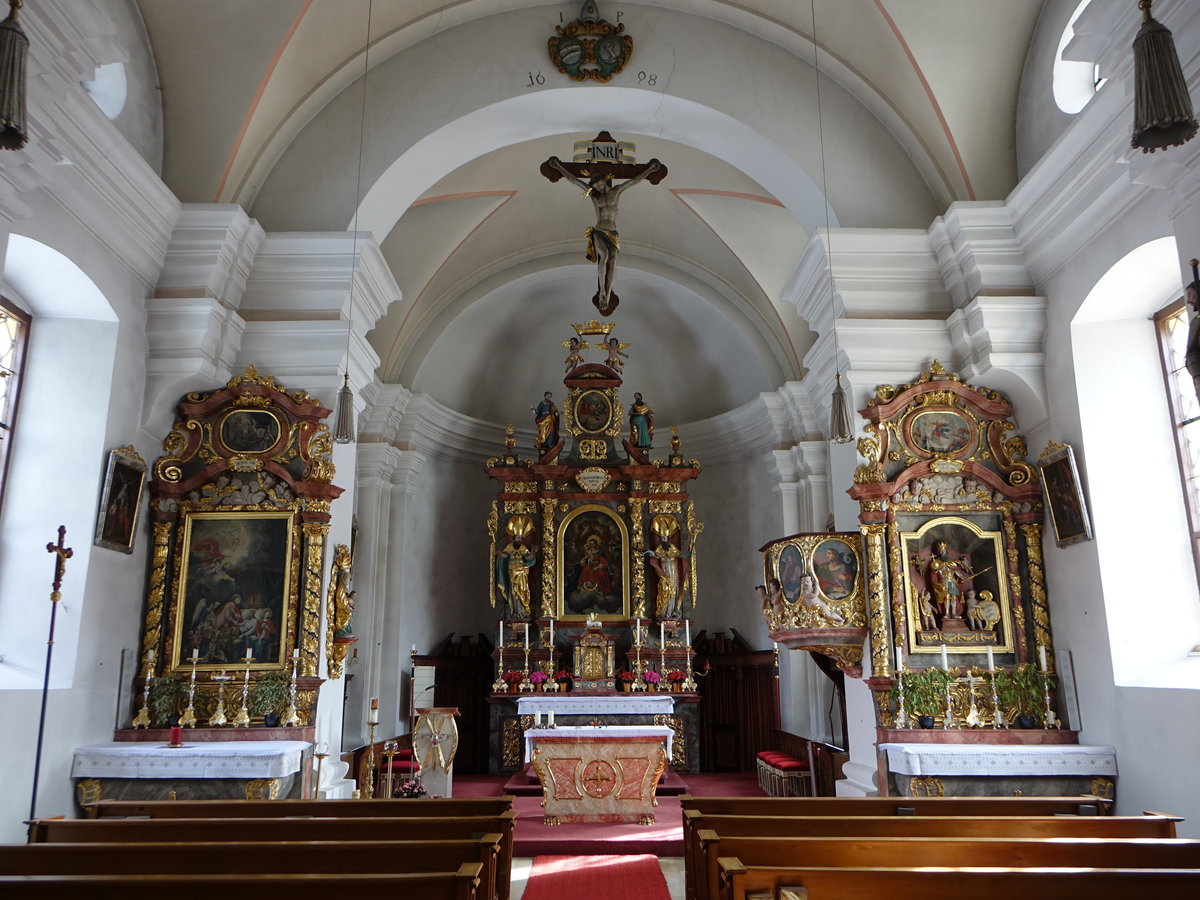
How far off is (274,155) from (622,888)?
23.8ft

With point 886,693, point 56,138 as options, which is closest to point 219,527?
point 56,138

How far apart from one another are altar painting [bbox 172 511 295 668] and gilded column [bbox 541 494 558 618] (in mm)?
5611

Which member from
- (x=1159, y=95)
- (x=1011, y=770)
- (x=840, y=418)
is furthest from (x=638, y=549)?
(x=1159, y=95)

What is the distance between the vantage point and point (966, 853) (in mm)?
3961

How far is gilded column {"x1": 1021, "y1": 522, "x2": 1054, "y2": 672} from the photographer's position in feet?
26.5

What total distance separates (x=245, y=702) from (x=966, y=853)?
6077 millimetres

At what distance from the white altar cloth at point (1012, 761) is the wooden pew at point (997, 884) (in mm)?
4123

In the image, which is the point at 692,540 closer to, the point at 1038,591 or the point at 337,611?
the point at 1038,591

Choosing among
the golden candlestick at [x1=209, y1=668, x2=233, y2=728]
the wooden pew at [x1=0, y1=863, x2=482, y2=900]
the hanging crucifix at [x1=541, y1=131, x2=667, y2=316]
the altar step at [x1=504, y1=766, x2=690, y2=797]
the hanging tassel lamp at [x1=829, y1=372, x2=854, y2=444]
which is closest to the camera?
the wooden pew at [x1=0, y1=863, x2=482, y2=900]

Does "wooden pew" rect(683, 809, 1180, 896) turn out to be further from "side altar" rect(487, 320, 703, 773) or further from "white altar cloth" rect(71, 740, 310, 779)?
"side altar" rect(487, 320, 703, 773)

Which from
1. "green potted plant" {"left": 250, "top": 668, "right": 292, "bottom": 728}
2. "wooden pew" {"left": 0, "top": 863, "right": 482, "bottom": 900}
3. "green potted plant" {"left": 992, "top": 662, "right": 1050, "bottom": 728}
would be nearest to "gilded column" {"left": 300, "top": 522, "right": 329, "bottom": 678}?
"green potted plant" {"left": 250, "top": 668, "right": 292, "bottom": 728}

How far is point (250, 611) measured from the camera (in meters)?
8.22

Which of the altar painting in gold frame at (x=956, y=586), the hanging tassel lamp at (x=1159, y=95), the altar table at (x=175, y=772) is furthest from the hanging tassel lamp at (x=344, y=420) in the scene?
the hanging tassel lamp at (x=1159, y=95)

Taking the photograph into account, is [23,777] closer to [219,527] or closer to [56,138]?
[219,527]
